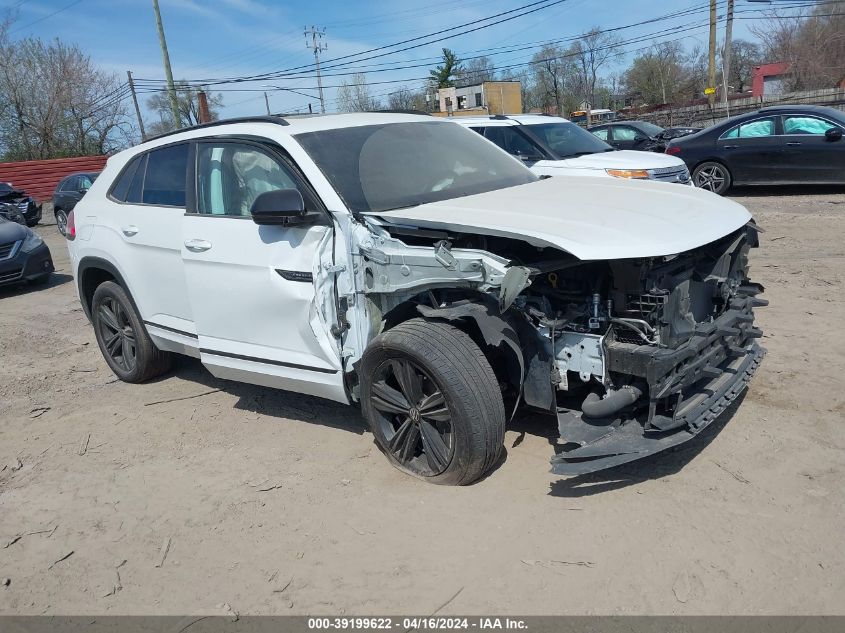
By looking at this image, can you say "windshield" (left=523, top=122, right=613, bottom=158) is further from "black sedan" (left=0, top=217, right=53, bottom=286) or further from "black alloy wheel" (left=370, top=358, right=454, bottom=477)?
"black sedan" (left=0, top=217, right=53, bottom=286)

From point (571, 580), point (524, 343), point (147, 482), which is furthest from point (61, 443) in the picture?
point (571, 580)

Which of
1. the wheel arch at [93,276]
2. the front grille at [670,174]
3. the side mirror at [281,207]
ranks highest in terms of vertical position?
the side mirror at [281,207]

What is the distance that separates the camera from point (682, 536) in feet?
9.77

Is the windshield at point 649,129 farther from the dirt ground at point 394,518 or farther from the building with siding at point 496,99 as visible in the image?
the building with siding at point 496,99

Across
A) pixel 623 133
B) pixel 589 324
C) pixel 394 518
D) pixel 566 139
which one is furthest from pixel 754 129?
pixel 394 518

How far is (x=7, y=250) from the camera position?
9.94 metres

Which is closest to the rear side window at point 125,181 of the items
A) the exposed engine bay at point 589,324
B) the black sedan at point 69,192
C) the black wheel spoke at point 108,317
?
the black wheel spoke at point 108,317

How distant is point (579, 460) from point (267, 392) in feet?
8.62

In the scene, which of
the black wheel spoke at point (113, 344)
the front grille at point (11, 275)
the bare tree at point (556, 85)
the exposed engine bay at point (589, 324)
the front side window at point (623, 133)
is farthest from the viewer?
the bare tree at point (556, 85)

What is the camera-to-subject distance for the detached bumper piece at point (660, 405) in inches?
120

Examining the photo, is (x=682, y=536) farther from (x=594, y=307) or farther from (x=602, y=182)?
(x=602, y=182)

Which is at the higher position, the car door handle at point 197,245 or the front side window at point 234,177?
the front side window at point 234,177

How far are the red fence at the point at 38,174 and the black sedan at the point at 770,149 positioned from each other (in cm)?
2719

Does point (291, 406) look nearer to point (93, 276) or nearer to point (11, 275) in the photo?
point (93, 276)
